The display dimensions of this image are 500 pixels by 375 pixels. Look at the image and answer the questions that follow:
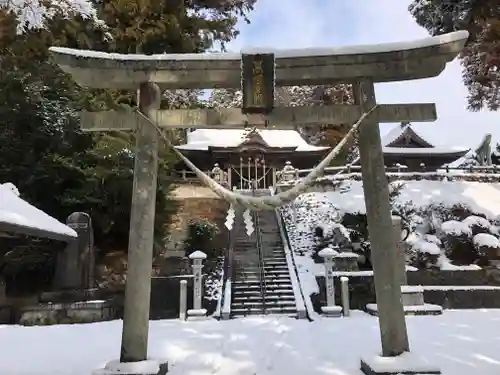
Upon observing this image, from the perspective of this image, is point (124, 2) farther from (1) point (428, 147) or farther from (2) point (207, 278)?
(1) point (428, 147)

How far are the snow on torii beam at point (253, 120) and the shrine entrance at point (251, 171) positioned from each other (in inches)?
815

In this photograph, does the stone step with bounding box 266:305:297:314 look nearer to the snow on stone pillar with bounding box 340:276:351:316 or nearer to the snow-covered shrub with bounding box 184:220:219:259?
the snow on stone pillar with bounding box 340:276:351:316

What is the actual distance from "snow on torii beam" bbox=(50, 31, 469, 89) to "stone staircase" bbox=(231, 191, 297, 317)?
7.03 m

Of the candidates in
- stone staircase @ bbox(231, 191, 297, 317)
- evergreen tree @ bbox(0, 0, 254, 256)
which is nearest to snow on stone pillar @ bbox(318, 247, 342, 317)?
stone staircase @ bbox(231, 191, 297, 317)

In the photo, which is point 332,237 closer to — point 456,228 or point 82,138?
point 456,228

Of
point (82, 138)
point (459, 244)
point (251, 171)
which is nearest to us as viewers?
point (82, 138)

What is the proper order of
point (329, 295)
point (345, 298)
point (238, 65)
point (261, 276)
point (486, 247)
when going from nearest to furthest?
point (238, 65), point (345, 298), point (329, 295), point (261, 276), point (486, 247)

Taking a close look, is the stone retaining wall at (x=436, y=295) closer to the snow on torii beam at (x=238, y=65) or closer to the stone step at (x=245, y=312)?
the stone step at (x=245, y=312)

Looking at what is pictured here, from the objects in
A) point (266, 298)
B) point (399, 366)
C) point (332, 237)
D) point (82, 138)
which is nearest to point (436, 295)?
point (266, 298)

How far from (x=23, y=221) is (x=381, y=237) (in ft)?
21.1

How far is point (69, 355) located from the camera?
20.5ft

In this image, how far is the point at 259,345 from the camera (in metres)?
7.00

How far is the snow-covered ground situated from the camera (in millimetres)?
5441

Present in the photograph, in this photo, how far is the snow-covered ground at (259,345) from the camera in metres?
5.44
